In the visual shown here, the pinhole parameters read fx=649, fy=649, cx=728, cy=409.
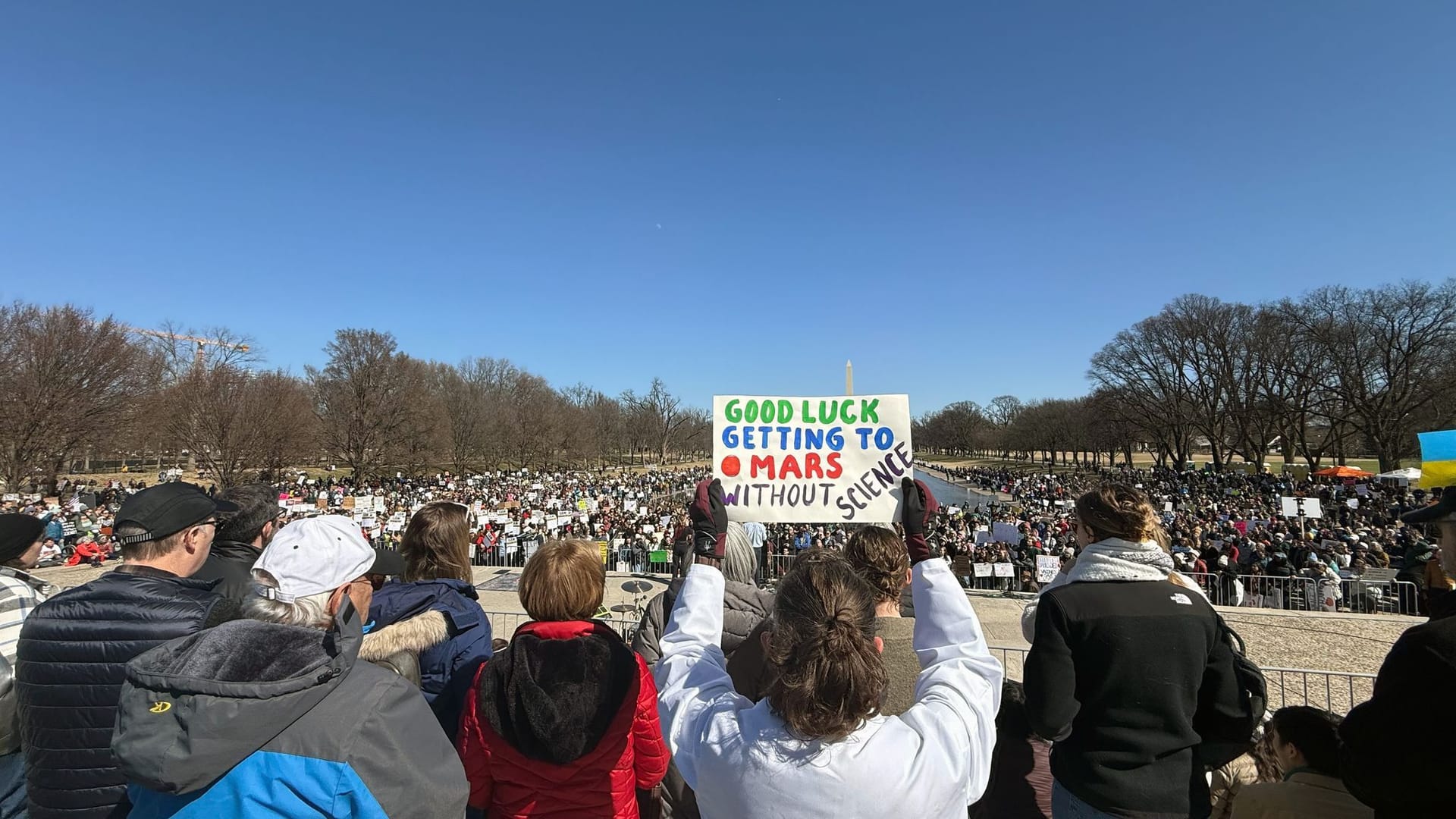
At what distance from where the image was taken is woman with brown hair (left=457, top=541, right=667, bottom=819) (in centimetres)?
221

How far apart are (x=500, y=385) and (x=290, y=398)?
1455 inches

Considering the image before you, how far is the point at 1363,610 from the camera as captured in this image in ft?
45.0

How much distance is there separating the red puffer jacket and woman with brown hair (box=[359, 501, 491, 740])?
397mm

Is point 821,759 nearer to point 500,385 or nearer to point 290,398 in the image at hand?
point 290,398

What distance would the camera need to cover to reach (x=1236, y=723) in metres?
2.49

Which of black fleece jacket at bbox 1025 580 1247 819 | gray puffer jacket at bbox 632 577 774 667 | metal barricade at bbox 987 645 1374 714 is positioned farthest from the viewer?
metal barricade at bbox 987 645 1374 714

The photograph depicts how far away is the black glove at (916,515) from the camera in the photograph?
3.04m

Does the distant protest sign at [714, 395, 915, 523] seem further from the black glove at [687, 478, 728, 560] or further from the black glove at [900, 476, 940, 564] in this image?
the black glove at [687, 478, 728, 560]

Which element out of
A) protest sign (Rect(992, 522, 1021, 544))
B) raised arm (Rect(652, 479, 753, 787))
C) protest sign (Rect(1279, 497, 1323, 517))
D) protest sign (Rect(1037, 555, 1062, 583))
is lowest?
protest sign (Rect(1037, 555, 1062, 583))

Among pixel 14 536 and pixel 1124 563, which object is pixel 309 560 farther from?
pixel 1124 563

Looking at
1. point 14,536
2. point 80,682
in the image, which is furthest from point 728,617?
point 14,536

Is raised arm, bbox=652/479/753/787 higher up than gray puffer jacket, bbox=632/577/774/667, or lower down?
higher up

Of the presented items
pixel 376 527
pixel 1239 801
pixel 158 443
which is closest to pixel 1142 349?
pixel 376 527

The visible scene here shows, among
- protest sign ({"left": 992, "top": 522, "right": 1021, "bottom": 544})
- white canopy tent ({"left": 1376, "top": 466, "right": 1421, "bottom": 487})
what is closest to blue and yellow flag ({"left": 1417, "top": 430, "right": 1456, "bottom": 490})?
protest sign ({"left": 992, "top": 522, "right": 1021, "bottom": 544})
